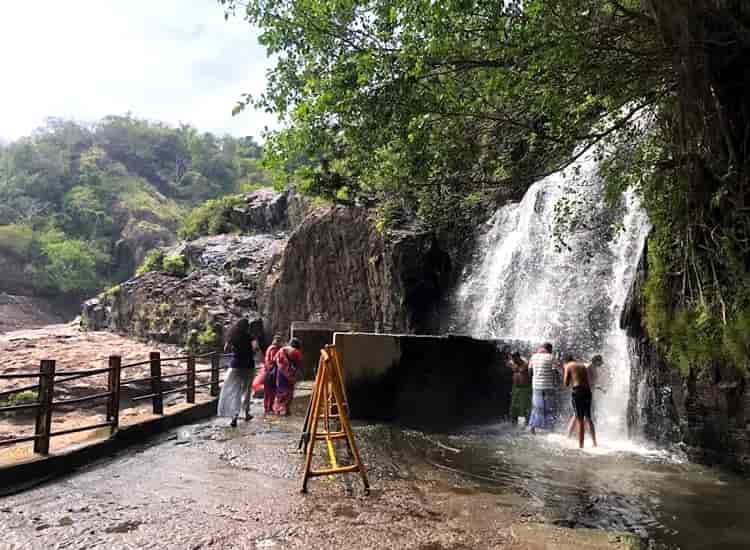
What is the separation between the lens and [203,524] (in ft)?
16.6

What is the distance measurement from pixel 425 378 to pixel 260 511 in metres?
6.37

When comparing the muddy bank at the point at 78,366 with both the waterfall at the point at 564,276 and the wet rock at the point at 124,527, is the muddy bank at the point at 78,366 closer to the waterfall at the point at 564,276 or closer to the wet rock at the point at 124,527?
the waterfall at the point at 564,276

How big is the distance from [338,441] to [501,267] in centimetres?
975

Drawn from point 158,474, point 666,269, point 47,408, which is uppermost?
point 666,269

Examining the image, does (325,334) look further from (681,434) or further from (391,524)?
(391,524)

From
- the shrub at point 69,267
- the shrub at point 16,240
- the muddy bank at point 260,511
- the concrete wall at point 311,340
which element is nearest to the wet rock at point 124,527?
the muddy bank at point 260,511

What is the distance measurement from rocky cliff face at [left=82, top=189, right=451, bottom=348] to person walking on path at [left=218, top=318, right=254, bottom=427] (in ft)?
29.0

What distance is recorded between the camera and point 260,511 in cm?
541

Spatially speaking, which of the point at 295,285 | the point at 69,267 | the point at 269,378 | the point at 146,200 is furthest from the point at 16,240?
the point at 269,378

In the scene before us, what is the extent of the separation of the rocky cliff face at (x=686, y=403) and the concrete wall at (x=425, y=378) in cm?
268

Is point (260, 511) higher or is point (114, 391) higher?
point (114, 391)

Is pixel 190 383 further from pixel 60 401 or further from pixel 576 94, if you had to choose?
pixel 576 94

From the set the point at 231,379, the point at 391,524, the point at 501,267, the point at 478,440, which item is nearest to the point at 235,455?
the point at 231,379

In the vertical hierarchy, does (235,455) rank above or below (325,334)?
below
